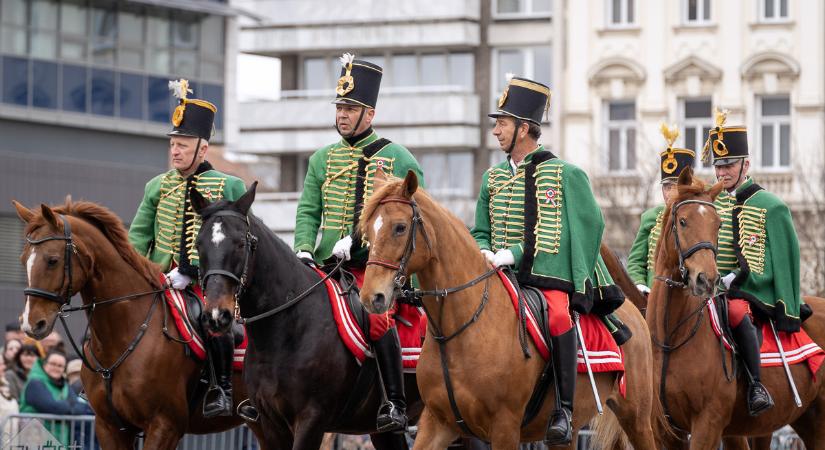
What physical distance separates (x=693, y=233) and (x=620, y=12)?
33.3 meters

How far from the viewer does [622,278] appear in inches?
674

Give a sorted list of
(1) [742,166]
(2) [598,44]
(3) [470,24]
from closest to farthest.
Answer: (1) [742,166] → (2) [598,44] → (3) [470,24]

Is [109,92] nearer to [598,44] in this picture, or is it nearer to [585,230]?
[598,44]

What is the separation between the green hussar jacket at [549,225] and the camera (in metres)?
13.5

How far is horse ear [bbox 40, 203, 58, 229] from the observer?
13766 millimetres

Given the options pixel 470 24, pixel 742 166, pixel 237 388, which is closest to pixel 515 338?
pixel 237 388

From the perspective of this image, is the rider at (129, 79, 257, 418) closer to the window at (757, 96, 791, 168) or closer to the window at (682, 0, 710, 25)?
the window at (757, 96, 791, 168)

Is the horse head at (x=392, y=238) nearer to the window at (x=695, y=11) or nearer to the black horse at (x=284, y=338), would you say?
the black horse at (x=284, y=338)

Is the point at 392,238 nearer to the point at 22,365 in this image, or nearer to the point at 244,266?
the point at 244,266

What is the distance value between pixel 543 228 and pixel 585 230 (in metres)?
0.35

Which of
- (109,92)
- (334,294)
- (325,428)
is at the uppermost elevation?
(109,92)

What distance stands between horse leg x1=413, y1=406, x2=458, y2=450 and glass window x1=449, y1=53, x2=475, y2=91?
4029 cm

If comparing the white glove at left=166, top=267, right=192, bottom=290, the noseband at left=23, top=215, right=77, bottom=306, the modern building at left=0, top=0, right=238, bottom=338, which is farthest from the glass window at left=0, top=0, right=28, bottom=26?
the noseband at left=23, top=215, right=77, bottom=306

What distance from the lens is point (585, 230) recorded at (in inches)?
538
